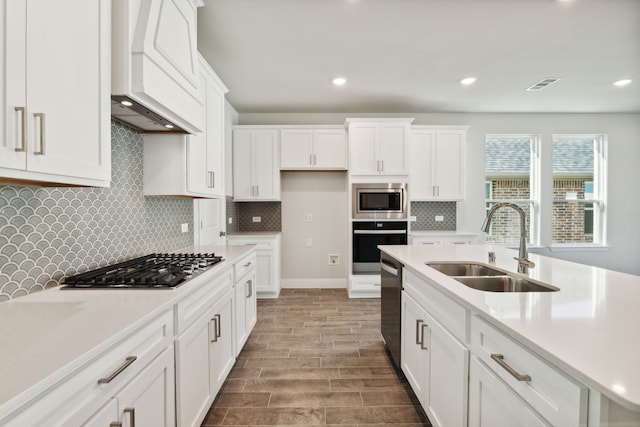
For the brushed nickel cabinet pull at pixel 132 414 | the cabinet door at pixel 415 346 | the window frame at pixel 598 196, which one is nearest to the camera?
the brushed nickel cabinet pull at pixel 132 414

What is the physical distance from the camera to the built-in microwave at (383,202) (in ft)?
13.5

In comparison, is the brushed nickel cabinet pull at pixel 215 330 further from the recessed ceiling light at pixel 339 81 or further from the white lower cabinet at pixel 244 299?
the recessed ceiling light at pixel 339 81

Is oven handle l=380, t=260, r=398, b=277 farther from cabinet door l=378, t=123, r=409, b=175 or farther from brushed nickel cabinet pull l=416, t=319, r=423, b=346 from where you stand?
cabinet door l=378, t=123, r=409, b=175

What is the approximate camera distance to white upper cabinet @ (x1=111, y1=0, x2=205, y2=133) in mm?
1386

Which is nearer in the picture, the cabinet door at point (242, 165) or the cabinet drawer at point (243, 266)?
the cabinet drawer at point (243, 266)

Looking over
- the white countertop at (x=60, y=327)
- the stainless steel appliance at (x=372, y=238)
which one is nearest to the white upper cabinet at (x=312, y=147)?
the stainless steel appliance at (x=372, y=238)

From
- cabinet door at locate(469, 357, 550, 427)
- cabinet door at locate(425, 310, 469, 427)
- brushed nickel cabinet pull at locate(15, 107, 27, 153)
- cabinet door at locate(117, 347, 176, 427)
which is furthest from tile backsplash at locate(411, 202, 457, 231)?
brushed nickel cabinet pull at locate(15, 107, 27, 153)

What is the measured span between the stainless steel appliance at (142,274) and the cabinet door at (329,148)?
2.68 meters

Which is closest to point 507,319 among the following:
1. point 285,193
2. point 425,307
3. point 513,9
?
→ point 425,307

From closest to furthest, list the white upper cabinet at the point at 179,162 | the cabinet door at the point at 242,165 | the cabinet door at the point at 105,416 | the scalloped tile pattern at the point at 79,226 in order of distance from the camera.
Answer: the cabinet door at the point at 105,416 → the scalloped tile pattern at the point at 79,226 → the white upper cabinet at the point at 179,162 → the cabinet door at the point at 242,165

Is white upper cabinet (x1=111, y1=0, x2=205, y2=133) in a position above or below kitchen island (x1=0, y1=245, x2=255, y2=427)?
above

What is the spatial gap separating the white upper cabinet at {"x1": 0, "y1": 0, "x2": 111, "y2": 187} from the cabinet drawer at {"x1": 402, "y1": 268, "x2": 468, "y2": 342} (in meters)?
1.64

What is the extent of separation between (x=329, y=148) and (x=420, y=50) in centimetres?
180

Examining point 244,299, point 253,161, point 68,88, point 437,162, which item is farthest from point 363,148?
point 68,88
